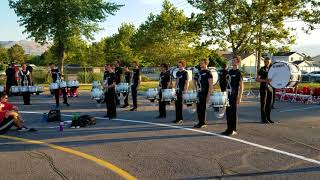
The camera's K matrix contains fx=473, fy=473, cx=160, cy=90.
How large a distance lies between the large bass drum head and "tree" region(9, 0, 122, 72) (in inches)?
868

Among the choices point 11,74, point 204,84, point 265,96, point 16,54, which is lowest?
point 265,96

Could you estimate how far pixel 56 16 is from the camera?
36062 mm

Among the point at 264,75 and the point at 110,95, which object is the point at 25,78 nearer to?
the point at 110,95

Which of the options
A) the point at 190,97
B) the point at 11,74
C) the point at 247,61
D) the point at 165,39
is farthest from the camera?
the point at 247,61

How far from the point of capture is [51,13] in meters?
36.1

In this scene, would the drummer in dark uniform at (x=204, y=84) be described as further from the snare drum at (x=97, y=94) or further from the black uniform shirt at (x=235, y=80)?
the snare drum at (x=97, y=94)

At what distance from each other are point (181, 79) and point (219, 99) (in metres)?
2.19

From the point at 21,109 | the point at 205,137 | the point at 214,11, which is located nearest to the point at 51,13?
the point at 214,11

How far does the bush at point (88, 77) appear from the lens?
4217cm

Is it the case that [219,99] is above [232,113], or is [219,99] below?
above

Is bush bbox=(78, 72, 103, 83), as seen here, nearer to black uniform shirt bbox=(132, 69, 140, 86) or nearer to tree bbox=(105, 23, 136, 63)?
tree bbox=(105, 23, 136, 63)

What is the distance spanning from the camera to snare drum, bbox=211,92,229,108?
1304 centimetres

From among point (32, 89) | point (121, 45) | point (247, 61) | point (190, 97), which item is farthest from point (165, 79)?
point (247, 61)

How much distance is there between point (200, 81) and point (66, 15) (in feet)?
80.6
